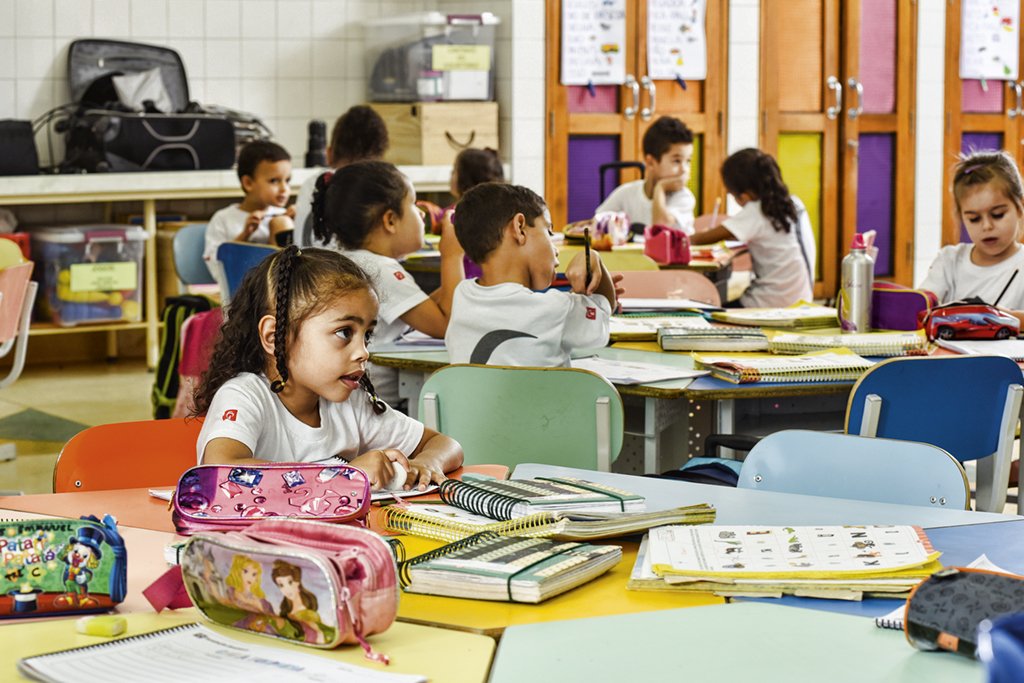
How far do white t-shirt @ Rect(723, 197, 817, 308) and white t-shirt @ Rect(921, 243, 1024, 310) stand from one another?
1402mm

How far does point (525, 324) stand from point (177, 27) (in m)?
4.62

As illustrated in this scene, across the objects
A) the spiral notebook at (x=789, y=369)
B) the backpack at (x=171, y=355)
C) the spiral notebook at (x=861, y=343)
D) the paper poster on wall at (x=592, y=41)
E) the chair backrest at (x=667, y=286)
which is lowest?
the backpack at (x=171, y=355)

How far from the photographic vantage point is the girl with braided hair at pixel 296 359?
2068mm

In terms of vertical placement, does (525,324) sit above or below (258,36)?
below

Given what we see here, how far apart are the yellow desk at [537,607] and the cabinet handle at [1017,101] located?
7.89m

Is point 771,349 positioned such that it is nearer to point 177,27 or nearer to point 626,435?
point 626,435

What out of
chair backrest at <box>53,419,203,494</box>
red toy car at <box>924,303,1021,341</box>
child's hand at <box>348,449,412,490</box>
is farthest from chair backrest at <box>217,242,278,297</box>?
child's hand at <box>348,449,412,490</box>

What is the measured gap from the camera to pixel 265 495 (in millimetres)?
1646

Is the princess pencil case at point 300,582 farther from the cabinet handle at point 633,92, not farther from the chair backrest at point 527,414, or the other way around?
the cabinet handle at point 633,92

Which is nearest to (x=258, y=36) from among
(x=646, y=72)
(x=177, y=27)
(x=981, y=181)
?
(x=177, y=27)

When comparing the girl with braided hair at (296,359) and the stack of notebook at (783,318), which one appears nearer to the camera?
the girl with braided hair at (296,359)

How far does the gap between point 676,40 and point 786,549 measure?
254 inches

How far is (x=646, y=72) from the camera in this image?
7.62 meters

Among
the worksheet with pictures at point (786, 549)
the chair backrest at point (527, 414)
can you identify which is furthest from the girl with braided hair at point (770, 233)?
the worksheet with pictures at point (786, 549)
